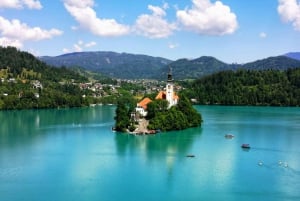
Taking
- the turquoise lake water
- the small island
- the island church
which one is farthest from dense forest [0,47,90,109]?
the small island

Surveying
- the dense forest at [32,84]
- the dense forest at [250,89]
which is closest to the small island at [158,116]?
the dense forest at [32,84]

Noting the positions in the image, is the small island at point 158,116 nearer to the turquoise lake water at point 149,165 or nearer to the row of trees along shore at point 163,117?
the row of trees along shore at point 163,117

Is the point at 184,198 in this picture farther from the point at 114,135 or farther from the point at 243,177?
the point at 114,135

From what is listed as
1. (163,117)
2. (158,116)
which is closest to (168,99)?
(158,116)

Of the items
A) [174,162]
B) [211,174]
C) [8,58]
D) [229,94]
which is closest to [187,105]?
[174,162]

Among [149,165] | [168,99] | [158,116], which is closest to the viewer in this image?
[149,165]

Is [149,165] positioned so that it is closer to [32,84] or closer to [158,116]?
[158,116]
